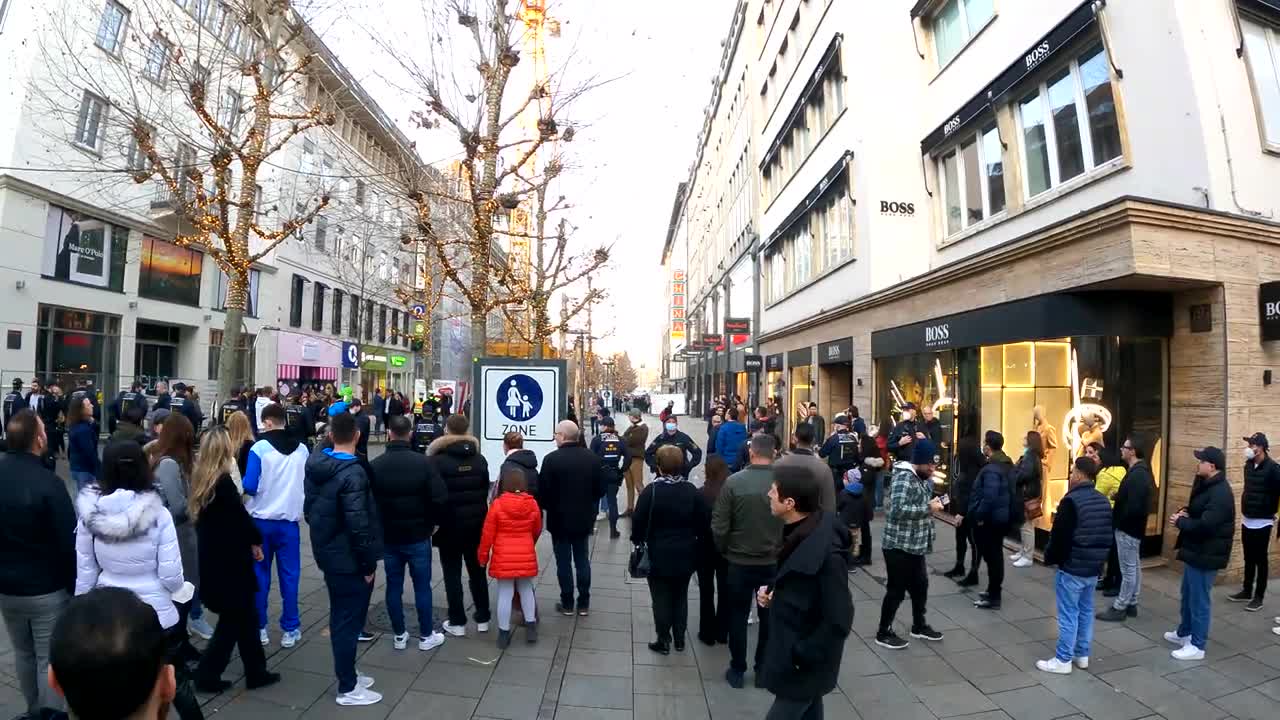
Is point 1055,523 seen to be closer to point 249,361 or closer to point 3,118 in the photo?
point 3,118

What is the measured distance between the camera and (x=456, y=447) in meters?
5.99

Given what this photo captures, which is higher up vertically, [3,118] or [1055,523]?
[3,118]

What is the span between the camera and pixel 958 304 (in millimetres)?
11359

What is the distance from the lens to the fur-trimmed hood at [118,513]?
11.8 ft

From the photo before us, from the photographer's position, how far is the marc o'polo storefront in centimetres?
856

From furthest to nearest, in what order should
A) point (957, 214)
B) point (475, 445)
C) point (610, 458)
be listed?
point (957, 214) < point (610, 458) < point (475, 445)

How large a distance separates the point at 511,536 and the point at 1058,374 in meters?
7.90

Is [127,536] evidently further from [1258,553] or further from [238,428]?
[1258,553]

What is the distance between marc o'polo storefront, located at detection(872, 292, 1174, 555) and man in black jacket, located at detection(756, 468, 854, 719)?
19.8ft

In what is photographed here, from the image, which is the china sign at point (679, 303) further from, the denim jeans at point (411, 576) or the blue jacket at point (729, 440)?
the denim jeans at point (411, 576)

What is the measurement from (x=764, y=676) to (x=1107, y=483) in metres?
5.85

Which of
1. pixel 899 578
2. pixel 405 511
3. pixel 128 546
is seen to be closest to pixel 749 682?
pixel 899 578

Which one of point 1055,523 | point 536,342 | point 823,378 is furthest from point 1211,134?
point 536,342

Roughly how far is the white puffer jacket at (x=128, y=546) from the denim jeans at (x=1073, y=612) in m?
6.08
